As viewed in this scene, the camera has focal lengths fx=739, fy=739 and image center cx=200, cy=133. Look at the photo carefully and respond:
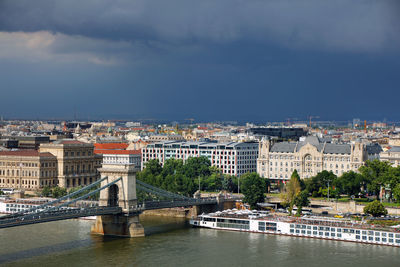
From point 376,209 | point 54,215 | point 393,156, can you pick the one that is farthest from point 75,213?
point 393,156

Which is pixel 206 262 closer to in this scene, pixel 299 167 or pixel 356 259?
pixel 356 259

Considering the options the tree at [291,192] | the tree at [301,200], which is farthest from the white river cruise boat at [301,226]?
the tree at [291,192]

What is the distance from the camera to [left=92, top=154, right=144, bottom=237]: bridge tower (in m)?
61.2

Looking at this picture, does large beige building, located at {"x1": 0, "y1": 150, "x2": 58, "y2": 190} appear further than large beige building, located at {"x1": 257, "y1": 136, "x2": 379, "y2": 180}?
Yes

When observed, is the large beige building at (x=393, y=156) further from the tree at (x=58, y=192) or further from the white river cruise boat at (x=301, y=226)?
the tree at (x=58, y=192)

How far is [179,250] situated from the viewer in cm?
5509

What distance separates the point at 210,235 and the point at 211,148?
41181 millimetres

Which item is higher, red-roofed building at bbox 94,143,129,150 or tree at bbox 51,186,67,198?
red-roofed building at bbox 94,143,129,150

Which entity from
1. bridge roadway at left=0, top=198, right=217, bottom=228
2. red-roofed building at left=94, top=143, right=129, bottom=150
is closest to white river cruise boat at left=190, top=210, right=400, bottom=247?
bridge roadway at left=0, top=198, right=217, bottom=228

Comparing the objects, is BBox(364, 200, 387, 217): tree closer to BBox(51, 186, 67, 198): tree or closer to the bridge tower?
the bridge tower

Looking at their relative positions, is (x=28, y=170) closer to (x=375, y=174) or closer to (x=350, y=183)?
(x=350, y=183)

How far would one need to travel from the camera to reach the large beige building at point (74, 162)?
9269cm

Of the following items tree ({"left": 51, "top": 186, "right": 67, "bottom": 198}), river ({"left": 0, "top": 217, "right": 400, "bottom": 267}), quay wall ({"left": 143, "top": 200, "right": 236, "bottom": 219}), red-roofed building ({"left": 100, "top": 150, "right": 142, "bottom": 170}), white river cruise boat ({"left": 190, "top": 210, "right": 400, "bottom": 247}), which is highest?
red-roofed building ({"left": 100, "top": 150, "right": 142, "bottom": 170})

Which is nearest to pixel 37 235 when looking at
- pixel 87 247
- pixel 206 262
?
pixel 87 247
